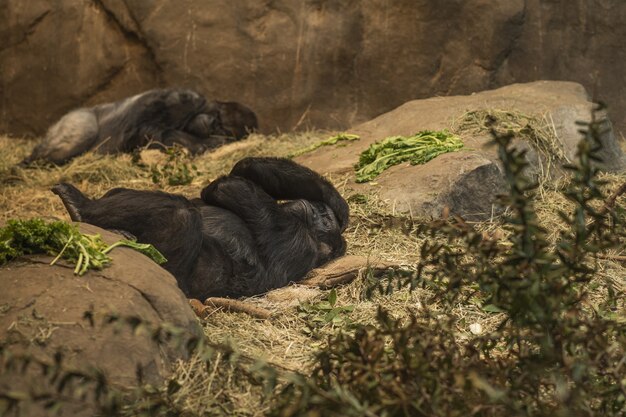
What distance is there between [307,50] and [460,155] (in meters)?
3.51

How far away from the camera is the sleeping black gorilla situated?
4219 millimetres

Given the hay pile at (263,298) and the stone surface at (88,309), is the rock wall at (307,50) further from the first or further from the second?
the stone surface at (88,309)

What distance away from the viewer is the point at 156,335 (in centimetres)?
268

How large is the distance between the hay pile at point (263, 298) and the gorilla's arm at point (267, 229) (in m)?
0.24

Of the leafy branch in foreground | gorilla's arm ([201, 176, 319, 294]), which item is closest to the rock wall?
gorilla's arm ([201, 176, 319, 294])

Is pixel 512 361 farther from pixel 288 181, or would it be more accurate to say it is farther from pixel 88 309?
pixel 288 181

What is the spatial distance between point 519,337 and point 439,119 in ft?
13.7

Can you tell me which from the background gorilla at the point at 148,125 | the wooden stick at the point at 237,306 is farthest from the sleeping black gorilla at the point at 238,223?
the background gorilla at the point at 148,125

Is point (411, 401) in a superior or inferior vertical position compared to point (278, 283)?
superior

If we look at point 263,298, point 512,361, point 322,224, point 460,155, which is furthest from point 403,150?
point 512,361

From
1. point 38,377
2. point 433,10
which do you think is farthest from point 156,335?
point 433,10

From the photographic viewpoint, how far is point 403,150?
6.36 m

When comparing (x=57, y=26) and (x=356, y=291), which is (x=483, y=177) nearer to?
(x=356, y=291)

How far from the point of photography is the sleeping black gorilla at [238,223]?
4219mm
